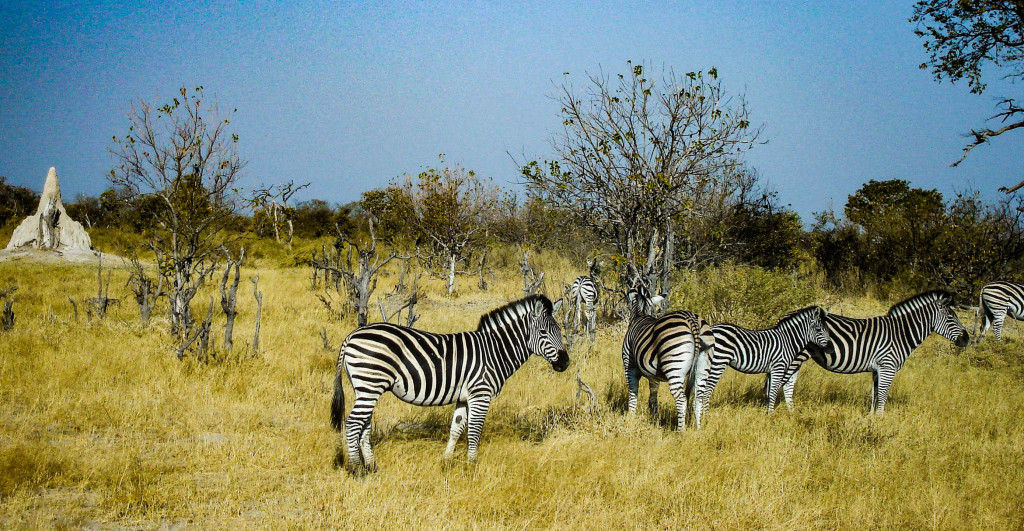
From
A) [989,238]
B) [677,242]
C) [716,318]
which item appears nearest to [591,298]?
[716,318]

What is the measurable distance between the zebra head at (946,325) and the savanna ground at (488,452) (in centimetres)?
93

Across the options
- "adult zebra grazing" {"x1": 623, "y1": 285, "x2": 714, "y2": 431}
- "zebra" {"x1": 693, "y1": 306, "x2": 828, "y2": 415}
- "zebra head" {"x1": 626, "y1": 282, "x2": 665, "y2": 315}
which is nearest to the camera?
"adult zebra grazing" {"x1": 623, "y1": 285, "x2": 714, "y2": 431}

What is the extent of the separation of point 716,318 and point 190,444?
36.9 feet

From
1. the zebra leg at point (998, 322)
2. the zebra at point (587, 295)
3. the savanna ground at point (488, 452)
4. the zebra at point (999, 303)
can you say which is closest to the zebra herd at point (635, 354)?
the savanna ground at point (488, 452)

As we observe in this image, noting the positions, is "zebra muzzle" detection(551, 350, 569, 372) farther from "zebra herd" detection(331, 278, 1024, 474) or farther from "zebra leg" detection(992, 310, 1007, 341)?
"zebra leg" detection(992, 310, 1007, 341)

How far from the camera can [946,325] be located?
912cm

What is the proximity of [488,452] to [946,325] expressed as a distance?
25.1 feet

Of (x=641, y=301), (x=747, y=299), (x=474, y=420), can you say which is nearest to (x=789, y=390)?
(x=641, y=301)

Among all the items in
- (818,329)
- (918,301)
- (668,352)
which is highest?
(918,301)

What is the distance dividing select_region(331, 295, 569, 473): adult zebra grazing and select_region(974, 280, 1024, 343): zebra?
11.8 m

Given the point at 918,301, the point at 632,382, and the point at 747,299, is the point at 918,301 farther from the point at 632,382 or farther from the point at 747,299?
the point at 632,382

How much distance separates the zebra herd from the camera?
5559 mm

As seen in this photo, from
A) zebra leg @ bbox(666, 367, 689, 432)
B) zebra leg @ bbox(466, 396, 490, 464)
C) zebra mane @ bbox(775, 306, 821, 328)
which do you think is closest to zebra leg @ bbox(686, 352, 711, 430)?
zebra leg @ bbox(666, 367, 689, 432)

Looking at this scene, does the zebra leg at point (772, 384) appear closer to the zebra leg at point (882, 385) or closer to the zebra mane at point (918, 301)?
the zebra leg at point (882, 385)
